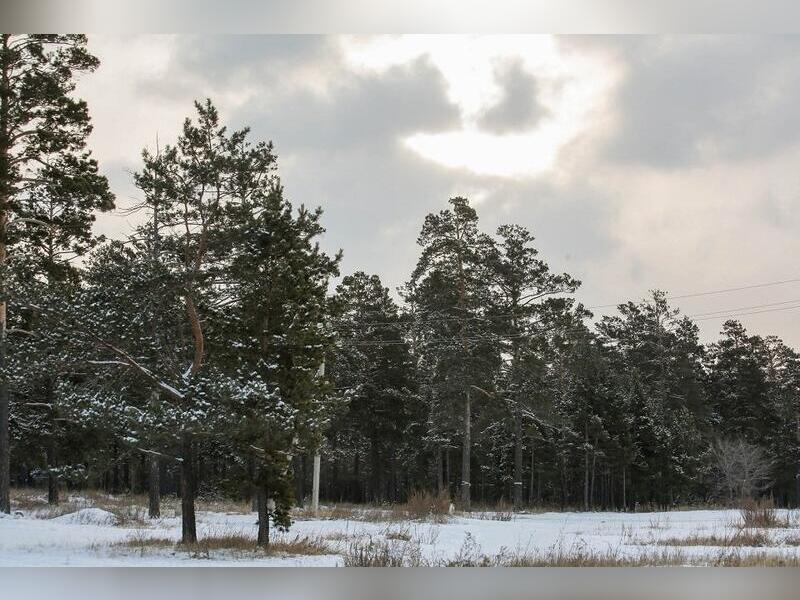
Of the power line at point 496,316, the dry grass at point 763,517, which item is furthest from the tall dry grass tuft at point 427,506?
the dry grass at point 763,517

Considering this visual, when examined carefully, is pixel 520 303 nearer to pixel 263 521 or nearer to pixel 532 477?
pixel 532 477

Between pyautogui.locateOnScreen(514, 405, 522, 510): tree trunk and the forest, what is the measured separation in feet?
0.22

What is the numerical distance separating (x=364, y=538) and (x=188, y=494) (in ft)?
5.31

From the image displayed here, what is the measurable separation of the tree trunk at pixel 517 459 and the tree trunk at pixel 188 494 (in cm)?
355

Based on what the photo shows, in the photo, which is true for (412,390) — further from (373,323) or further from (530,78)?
(530,78)

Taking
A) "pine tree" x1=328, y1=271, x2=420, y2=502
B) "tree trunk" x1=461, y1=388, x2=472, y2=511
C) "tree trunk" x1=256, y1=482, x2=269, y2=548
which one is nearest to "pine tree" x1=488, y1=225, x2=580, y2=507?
"tree trunk" x1=461, y1=388, x2=472, y2=511

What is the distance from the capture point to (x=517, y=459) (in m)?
9.85

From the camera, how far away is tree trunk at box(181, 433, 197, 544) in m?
6.50

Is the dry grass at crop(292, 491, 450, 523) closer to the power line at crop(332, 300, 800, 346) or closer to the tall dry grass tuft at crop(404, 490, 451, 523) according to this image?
the tall dry grass tuft at crop(404, 490, 451, 523)

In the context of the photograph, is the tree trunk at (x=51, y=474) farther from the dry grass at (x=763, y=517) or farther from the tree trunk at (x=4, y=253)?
the dry grass at (x=763, y=517)

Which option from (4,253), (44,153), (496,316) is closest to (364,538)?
(496,316)

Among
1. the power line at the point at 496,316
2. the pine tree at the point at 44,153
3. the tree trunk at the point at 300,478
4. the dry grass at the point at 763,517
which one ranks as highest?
the pine tree at the point at 44,153

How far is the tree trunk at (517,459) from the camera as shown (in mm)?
8477

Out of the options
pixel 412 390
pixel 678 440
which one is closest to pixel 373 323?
pixel 412 390
